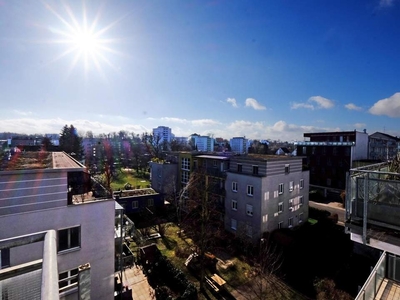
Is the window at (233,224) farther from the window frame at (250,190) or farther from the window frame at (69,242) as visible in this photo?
the window frame at (69,242)

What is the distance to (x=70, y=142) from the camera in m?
55.3

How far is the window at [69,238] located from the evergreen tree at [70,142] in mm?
49405

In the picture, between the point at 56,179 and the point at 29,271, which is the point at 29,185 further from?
the point at 29,271

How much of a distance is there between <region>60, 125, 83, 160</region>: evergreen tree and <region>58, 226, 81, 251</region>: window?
49.4m

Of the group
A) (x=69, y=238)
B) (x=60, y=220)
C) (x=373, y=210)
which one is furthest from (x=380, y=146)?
(x=60, y=220)

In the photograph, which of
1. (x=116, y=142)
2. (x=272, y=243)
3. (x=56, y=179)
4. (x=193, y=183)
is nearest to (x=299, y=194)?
(x=272, y=243)

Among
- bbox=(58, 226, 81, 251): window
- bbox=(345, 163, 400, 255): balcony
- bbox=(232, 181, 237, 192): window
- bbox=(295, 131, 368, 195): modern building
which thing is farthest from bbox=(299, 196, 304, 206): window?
bbox=(58, 226, 81, 251): window

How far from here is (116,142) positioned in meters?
87.8

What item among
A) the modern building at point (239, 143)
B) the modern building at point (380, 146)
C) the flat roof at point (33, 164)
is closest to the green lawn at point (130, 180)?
the flat roof at point (33, 164)

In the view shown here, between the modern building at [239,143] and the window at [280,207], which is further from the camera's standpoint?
the modern building at [239,143]

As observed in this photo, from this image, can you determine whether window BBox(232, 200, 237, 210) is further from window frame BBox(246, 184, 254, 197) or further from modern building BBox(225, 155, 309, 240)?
window frame BBox(246, 184, 254, 197)

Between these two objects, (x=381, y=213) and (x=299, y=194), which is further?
(x=299, y=194)

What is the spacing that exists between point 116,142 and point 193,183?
71.2 metres

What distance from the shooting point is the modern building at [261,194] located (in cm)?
1966
